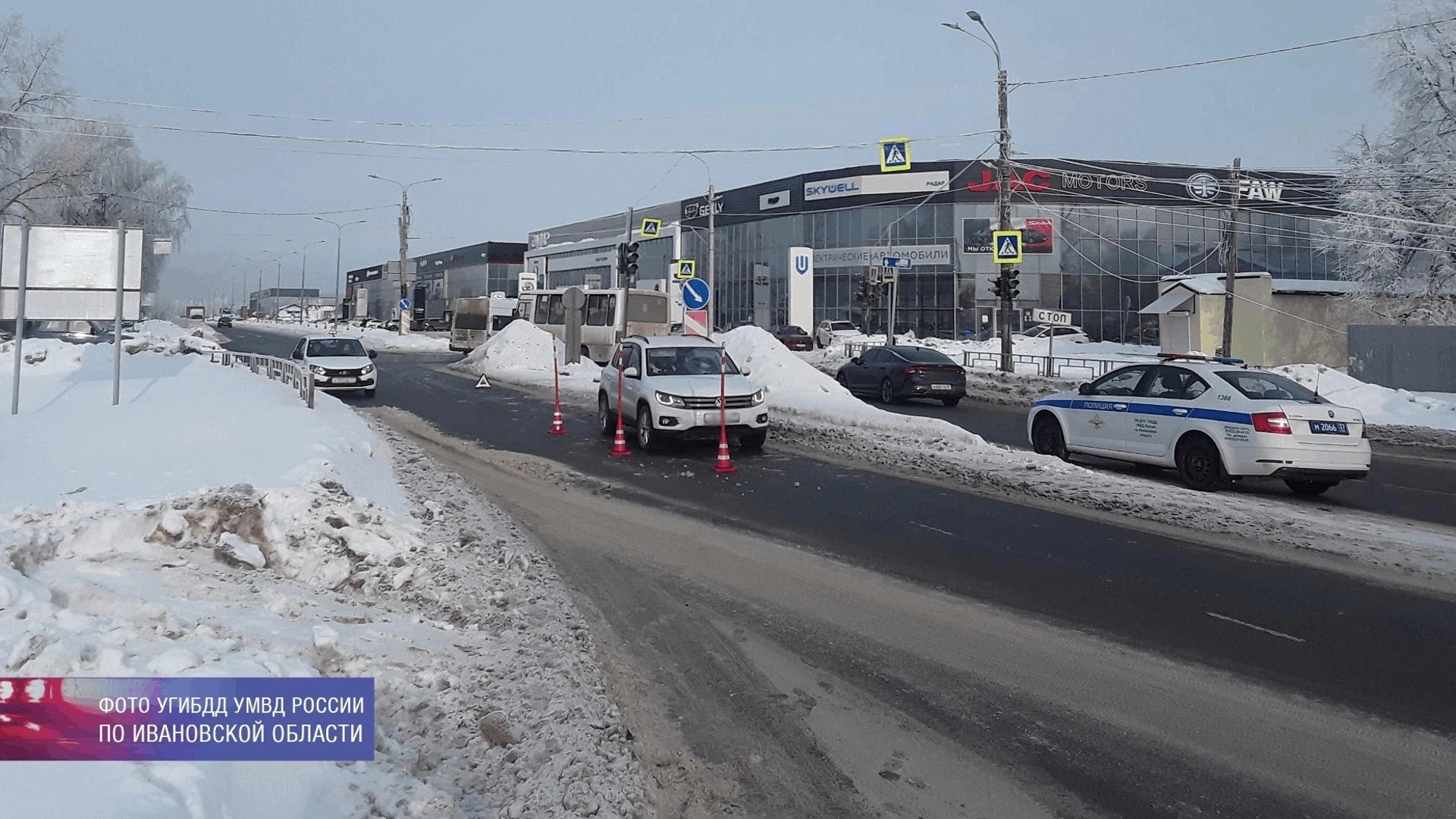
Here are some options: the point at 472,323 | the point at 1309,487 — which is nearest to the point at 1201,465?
the point at 1309,487

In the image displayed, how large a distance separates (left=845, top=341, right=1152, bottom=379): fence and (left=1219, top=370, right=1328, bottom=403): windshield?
2038 cm

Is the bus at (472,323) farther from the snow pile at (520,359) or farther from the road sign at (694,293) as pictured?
the road sign at (694,293)

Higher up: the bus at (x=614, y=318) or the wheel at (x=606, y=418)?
the bus at (x=614, y=318)

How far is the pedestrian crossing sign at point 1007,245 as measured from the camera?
3011 centimetres

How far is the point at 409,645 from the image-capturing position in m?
5.80

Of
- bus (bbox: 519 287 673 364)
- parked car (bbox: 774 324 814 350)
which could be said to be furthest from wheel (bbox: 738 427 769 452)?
parked car (bbox: 774 324 814 350)

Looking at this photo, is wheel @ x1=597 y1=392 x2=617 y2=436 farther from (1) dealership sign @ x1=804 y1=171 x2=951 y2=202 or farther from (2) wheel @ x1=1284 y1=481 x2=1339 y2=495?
(1) dealership sign @ x1=804 y1=171 x2=951 y2=202

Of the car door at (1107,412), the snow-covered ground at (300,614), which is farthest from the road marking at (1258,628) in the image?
the car door at (1107,412)

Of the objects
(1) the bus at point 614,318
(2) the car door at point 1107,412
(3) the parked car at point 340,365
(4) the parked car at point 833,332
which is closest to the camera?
(2) the car door at point 1107,412

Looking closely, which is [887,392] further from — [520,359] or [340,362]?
[520,359]

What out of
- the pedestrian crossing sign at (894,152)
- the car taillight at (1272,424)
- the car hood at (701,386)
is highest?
the pedestrian crossing sign at (894,152)

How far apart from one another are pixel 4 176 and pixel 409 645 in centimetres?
5115

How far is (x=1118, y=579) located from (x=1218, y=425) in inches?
197

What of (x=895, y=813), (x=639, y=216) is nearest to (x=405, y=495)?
(x=895, y=813)
